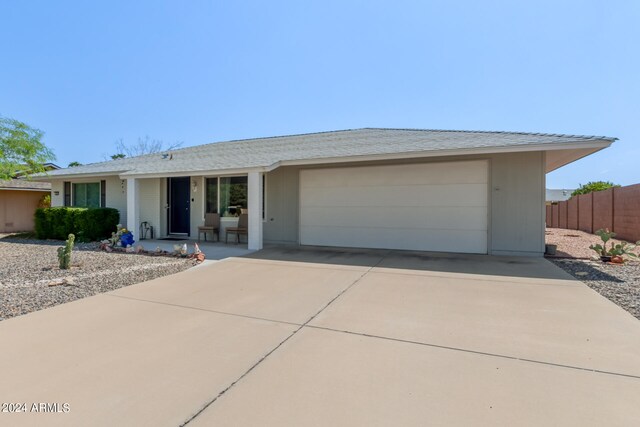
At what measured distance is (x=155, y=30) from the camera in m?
10.5

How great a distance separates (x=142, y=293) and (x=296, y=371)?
3391 millimetres

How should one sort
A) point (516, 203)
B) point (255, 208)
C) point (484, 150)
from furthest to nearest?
1. point (255, 208)
2. point (516, 203)
3. point (484, 150)

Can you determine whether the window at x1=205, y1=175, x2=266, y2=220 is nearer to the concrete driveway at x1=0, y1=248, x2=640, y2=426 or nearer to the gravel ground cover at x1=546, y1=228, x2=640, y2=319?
the concrete driveway at x1=0, y1=248, x2=640, y2=426

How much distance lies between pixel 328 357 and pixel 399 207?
675 cm

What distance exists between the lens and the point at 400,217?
355 inches

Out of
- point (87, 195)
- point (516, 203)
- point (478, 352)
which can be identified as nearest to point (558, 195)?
point (516, 203)

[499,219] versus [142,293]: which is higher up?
[499,219]

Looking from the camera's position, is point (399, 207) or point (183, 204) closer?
point (399, 207)

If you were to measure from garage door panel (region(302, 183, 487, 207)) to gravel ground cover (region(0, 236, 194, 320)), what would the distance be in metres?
4.28

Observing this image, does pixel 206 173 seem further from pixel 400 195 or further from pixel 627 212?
pixel 627 212

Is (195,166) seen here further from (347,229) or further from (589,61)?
(589,61)

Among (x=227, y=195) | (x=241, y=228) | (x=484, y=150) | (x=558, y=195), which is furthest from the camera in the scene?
(x=558, y=195)

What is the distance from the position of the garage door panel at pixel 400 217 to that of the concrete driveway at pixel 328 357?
3.44m

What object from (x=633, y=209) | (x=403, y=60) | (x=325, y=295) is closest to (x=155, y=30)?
(x=403, y=60)
